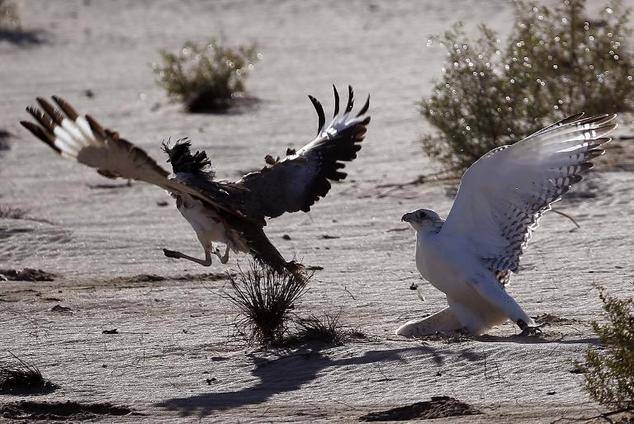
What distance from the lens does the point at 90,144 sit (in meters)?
6.54

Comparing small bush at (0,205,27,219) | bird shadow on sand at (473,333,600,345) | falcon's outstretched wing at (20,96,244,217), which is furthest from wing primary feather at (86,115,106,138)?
small bush at (0,205,27,219)

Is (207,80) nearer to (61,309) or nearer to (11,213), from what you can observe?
(11,213)

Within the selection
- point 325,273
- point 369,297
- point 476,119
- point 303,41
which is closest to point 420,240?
point 369,297

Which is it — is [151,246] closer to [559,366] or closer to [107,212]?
[107,212]

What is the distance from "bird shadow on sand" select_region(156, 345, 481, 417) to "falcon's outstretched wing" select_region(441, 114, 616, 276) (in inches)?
31.8

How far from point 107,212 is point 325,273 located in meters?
3.16

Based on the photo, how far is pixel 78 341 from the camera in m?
7.09

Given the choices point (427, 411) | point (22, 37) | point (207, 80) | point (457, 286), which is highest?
point (22, 37)

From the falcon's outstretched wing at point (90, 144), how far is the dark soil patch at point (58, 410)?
1293 mm

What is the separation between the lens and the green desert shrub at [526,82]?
1143 centimetres

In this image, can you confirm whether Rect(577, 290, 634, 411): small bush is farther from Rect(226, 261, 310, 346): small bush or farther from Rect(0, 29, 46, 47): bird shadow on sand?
Rect(0, 29, 46, 47): bird shadow on sand

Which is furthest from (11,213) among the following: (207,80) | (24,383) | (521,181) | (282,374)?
(207,80)

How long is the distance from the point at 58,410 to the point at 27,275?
3.08 meters

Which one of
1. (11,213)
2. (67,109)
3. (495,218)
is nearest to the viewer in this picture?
(67,109)
